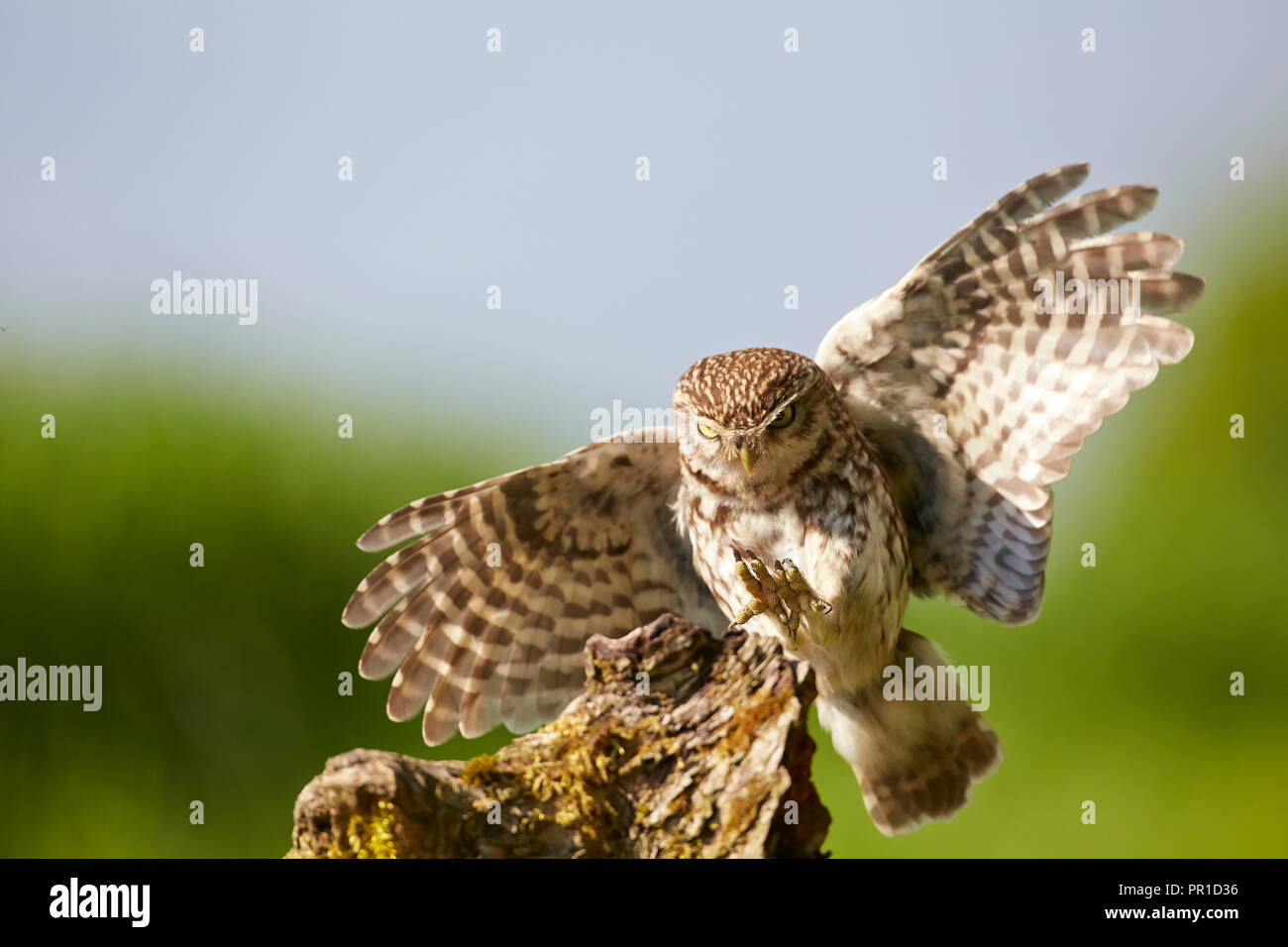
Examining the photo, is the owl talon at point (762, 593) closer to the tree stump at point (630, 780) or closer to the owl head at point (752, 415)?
the owl head at point (752, 415)

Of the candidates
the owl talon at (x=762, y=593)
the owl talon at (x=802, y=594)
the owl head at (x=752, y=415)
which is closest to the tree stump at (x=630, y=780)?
the owl talon at (x=762, y=593)

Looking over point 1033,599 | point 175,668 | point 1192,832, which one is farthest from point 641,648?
point 1192,832

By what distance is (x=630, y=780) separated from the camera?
10.8ft

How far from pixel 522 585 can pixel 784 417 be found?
4.58 ft

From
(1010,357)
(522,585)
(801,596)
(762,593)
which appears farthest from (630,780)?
(1010,357)

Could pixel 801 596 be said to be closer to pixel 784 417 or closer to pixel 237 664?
pixel 784 417

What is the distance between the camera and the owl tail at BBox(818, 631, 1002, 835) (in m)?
4.67

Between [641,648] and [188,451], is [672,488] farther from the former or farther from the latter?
[188,451]

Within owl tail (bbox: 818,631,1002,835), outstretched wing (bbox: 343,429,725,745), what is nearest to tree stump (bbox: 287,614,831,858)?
outstretched wing (bbox: 343,429,725,745)

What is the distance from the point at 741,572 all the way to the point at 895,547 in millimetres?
785

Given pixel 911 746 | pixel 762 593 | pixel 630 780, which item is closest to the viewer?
pixel 630 780

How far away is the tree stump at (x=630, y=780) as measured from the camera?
290 centimetres

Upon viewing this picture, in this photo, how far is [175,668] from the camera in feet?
21.9

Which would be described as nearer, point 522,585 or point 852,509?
point 852,509
